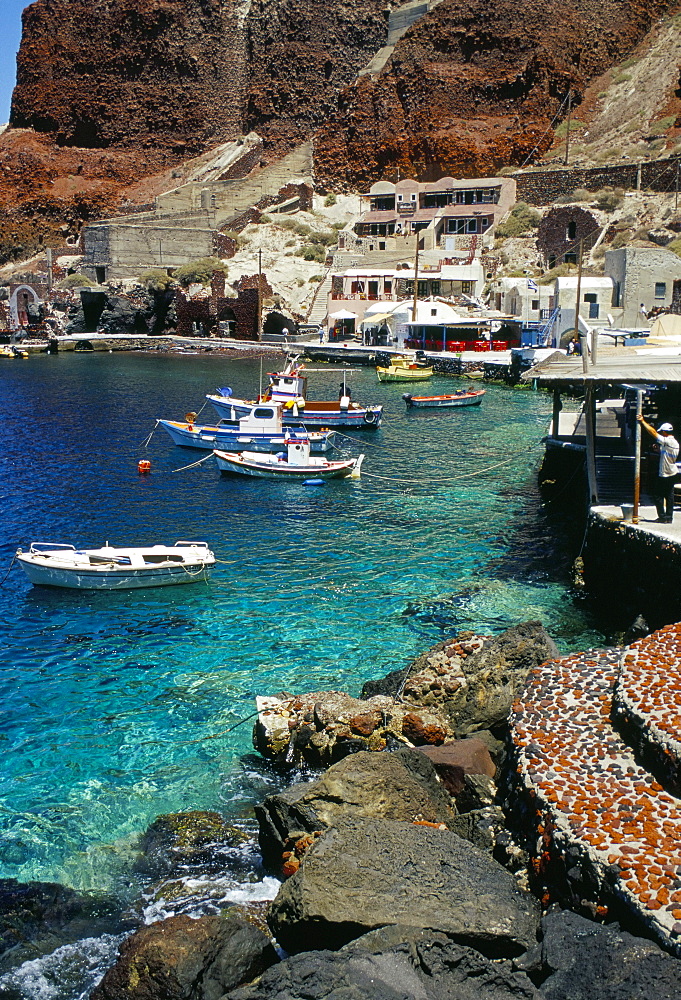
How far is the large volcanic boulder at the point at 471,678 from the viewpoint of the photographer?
13.0 metres

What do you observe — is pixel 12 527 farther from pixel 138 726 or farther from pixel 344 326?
pixel 344 326

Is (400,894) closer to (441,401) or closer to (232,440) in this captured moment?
(232,440)

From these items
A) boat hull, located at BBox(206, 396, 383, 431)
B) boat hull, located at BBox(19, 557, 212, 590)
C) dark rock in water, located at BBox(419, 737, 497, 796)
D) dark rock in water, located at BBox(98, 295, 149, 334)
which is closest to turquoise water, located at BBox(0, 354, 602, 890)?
boat hull, located at BBox(19, 557, 212, 590)

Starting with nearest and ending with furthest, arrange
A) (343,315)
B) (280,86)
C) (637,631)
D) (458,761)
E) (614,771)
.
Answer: (614,771) → (458,761) → (637,631) → (343,315) → (280,86)

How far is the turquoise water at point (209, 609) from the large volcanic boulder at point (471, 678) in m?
1.58

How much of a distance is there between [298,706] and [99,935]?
4.51m

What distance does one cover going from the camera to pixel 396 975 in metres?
7.48

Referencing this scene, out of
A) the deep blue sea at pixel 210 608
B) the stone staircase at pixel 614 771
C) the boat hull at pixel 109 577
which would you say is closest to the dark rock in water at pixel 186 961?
the deep blue sea at pixel 210 608

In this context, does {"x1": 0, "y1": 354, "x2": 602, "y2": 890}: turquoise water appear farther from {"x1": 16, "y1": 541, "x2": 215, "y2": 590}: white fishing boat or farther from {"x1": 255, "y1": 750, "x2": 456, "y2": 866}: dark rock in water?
{"x1": 255, "y1": 750, "x2": 456, "y2": 866}: dark rock in water

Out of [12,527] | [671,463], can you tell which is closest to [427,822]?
[671,463]

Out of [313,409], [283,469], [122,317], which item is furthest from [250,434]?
[122,317]

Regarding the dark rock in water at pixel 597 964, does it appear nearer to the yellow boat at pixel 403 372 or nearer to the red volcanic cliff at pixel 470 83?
the yellow boat at pixel 403 372

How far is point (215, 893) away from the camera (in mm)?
10156

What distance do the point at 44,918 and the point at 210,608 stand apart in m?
9.10
